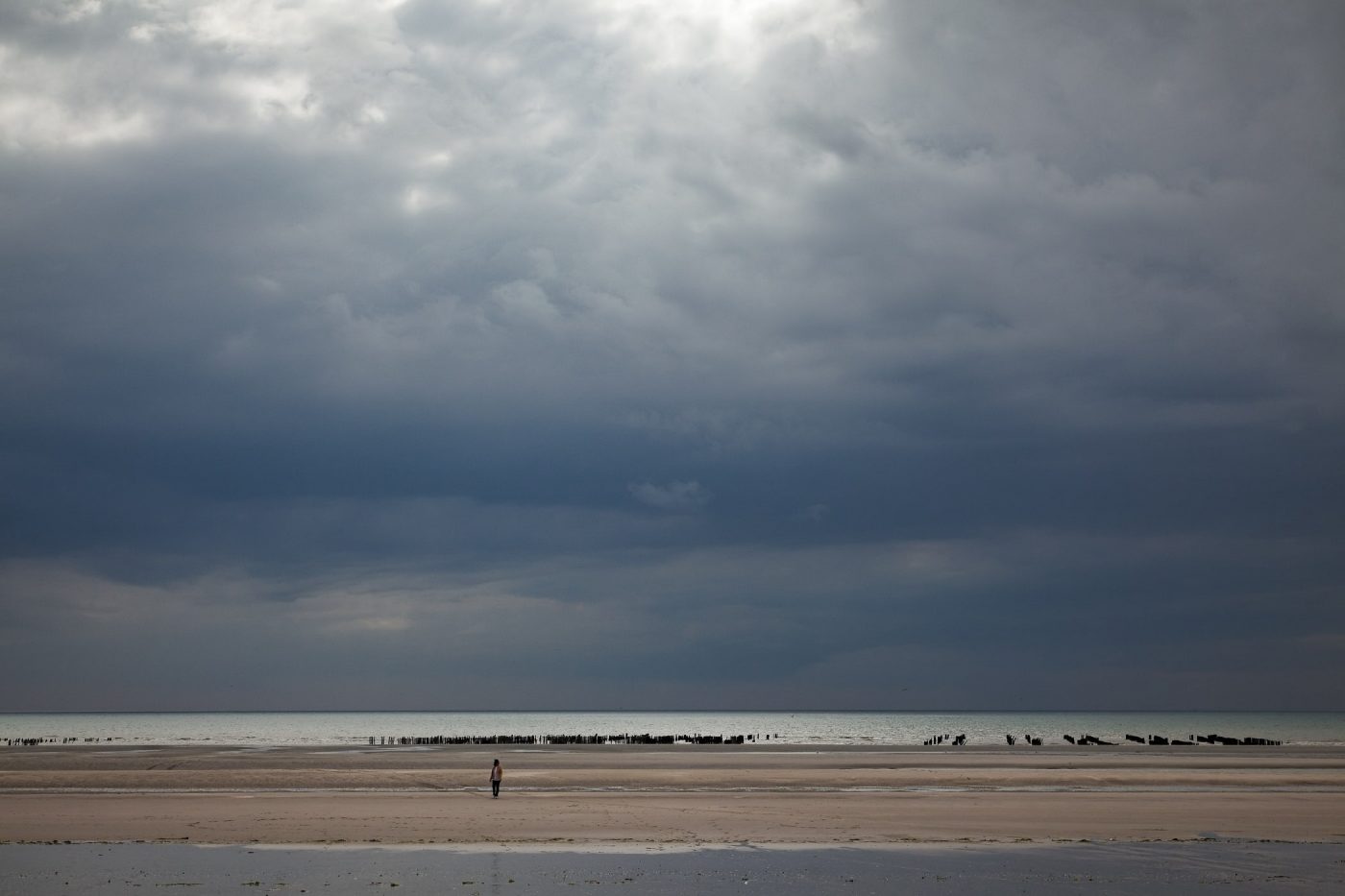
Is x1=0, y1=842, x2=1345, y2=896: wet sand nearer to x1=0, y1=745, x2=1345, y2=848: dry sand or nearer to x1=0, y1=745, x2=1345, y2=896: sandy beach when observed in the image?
x1=0, y1=745, x2=1345, y2=896: sandy beach

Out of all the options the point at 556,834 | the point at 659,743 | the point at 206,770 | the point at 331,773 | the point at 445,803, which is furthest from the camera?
the point at 659,743

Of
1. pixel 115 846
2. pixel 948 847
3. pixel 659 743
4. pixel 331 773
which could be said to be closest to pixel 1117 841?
pixel 948 847

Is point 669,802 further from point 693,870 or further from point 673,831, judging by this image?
point 693,870

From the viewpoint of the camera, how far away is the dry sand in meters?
32.8

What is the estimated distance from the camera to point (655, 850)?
28844 millimetres

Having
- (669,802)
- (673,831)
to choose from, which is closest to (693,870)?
(673,831)

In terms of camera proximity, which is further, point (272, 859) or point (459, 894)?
point (272, 859)

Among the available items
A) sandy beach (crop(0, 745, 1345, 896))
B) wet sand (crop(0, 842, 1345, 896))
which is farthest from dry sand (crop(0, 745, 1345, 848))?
wet sand (crop(0, 842, 1345, 896))

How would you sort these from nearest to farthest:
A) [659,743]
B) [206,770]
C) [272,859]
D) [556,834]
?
[272,859] < [556,834] < [206,770] < [659,743]

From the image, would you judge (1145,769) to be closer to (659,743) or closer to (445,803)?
(445,803)

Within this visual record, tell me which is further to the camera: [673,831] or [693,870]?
[673,831]

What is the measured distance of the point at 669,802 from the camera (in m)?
43.2

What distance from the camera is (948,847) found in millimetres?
29828

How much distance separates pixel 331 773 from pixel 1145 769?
5155 centimetres
